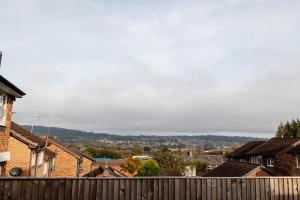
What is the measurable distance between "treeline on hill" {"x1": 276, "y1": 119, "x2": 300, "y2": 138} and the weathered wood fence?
199 feet

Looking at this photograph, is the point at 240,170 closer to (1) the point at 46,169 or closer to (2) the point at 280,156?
(2) the point at 280,156

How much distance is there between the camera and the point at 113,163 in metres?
88.8

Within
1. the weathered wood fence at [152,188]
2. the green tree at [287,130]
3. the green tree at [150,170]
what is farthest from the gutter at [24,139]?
the green tree at [287,130]

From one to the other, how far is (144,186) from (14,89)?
890 cm

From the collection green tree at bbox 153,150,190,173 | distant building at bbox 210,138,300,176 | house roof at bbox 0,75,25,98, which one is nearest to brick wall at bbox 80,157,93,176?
green tree at bbox 153,150,190,173

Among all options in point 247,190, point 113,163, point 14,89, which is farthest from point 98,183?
point 113,163

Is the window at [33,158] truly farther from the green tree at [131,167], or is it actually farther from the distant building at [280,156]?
the green tree at [131,167]

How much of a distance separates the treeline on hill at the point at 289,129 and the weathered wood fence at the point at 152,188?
2393 inches

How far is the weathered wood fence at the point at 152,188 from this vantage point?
32.2 ft

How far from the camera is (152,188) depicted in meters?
10.4

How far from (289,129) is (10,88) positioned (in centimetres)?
6507

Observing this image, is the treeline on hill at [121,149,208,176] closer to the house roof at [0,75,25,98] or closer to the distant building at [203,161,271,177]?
the distant building at [203,161,271,177]

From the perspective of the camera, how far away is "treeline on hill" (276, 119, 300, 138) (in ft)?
224

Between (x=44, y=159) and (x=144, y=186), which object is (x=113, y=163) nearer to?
(x=44, y=159)
